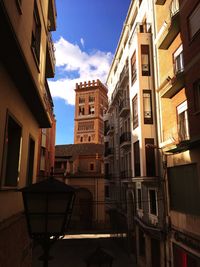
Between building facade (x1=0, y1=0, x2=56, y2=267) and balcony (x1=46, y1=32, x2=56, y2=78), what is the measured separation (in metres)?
1.69

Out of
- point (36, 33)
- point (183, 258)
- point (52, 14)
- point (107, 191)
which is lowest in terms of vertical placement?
point (183, 258)

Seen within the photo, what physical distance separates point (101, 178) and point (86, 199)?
129 inches

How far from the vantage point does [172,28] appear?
12.5 metres

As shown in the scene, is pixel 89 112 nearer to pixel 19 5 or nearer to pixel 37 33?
pixel 37 33

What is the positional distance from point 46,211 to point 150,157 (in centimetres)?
1295

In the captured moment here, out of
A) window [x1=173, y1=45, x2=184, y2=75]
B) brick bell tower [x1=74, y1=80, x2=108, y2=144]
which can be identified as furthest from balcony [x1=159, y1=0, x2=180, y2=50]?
brick bell tower [x1=74, y1=80, x2=108, y2=144]

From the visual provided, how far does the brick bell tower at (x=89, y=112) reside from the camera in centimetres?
6775

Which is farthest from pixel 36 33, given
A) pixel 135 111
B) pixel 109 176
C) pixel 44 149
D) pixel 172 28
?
pixel 109 176

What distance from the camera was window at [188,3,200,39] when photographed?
9680mm

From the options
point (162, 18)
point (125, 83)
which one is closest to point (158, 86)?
point (162, 18)

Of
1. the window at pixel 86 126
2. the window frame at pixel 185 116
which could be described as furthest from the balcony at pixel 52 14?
the window at pixel 86 126

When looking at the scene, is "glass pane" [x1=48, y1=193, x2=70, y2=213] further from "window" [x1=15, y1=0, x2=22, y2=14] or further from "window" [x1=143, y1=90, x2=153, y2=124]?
"window" [x1=143, y1=90, x2=153, y2=124]

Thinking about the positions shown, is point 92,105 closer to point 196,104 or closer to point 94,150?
point 94,150

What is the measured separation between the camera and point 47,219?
3.16 meters
